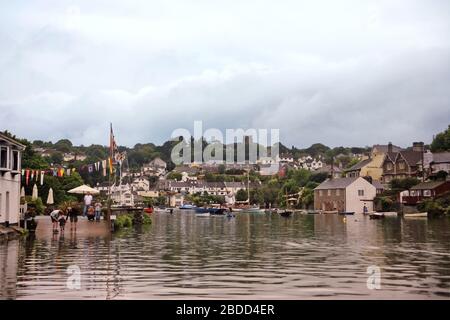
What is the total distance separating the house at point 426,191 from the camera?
104 metres

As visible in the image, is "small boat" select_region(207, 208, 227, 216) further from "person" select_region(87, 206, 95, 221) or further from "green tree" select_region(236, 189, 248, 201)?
"green tree" select_region(236, 189, 248, 201)

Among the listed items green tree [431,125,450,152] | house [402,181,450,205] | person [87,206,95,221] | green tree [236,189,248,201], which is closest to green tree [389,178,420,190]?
house [402,181,450,205]

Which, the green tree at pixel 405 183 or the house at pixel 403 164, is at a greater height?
the house at pixel 403 164

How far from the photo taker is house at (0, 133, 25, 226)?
36.7 m

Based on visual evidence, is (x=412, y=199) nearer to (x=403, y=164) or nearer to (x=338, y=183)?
(x=338, y=183)

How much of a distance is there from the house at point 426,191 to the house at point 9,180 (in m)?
79.1

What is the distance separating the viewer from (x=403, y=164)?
13175 cm

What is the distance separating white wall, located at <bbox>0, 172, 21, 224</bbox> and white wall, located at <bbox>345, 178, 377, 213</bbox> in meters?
89.0

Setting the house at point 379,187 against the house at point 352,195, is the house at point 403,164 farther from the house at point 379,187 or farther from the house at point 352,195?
the house at point 352,195

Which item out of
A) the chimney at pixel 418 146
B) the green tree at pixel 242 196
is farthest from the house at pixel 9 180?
the green tree at pixel 242 196

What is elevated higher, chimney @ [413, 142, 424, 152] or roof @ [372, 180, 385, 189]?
chimney @ [413, 142, 424, 152]

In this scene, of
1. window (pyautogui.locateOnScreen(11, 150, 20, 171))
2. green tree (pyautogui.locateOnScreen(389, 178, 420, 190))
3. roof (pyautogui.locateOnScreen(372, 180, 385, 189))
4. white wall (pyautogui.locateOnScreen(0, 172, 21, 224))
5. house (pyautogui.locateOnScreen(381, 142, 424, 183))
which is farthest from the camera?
house (pyautogui.locateOnScreen(381, 142, 424, 183))

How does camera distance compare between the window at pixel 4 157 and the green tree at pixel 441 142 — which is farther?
the green tree at pixel 441 142

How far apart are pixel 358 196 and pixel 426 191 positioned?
58.7ft
